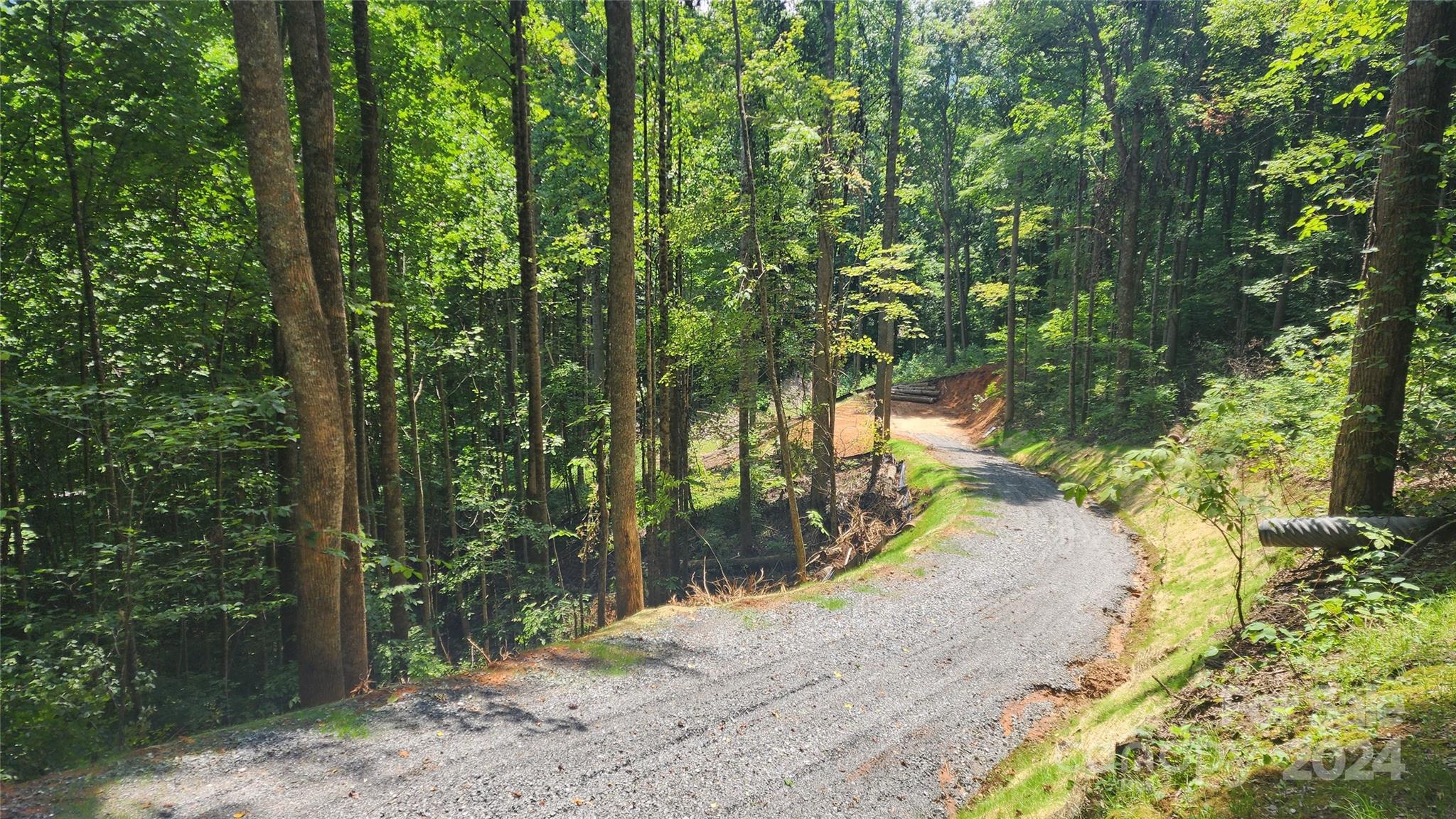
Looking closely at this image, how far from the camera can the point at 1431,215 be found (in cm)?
542

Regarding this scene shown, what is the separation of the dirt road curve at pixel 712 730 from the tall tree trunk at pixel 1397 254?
3859 millimetres

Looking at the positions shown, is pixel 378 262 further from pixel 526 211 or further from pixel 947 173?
pixel 947 173

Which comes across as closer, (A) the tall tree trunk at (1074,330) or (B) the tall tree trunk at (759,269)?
(B) the tall tree trunk at (759,269)

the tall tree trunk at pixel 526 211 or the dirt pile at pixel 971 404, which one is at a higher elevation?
the tall tree trunk at pixel 526 211

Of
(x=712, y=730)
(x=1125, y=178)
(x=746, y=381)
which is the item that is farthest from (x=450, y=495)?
(x=1125, y=178)

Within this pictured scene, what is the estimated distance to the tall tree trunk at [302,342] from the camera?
5996 millimetres

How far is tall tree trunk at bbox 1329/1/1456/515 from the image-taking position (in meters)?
5.41

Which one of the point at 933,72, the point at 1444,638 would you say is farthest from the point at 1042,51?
the point at 1444,638

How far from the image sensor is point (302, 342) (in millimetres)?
6422

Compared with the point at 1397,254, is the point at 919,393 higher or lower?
lower

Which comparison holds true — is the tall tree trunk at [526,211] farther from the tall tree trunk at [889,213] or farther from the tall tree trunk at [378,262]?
the tall tree trunk at [889,213]

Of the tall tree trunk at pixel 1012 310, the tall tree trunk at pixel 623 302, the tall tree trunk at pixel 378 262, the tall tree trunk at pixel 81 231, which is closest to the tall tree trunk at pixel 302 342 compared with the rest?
the tall tree trunk at pixel 378 262

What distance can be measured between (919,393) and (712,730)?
33764mm

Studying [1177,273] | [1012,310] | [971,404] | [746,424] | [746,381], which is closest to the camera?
[746,381]
